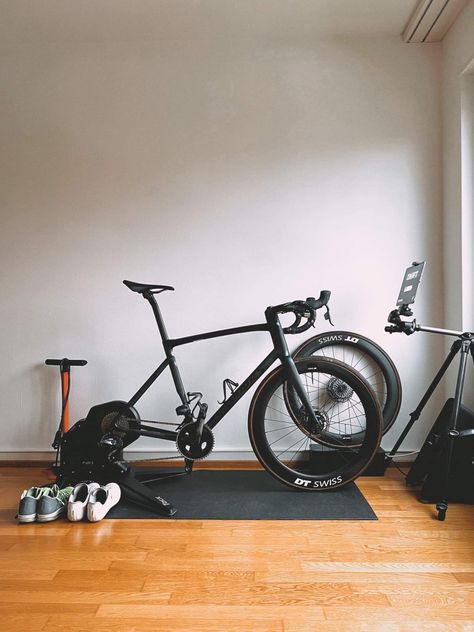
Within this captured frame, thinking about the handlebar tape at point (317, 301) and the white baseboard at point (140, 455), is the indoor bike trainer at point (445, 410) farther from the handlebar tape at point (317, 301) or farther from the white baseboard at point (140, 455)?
the white baseboard at point (140, 455)

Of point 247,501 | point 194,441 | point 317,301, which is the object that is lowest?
point 247,501

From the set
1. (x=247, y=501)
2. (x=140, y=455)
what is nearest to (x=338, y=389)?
(x=247, y=501)

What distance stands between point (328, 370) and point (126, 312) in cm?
130

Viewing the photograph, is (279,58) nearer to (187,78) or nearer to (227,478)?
(187,78)

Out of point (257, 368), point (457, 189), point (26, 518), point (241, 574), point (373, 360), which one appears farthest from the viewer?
point (373, 360)

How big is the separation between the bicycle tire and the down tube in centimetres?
29

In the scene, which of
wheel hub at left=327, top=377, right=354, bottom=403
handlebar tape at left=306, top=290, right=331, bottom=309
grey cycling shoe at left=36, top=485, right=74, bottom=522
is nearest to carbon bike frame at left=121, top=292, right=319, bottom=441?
handlebar tape at left=306, top=290, right=331, bottom=309

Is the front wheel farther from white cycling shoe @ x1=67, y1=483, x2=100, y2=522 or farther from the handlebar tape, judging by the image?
white cycling shoe @ x1=67, y1=483, x2=100, y2=522

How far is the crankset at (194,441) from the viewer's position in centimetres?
263

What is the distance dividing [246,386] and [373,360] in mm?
823

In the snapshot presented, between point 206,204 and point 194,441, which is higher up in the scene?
point 206,204

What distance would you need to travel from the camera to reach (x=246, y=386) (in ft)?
8.90

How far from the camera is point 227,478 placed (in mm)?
2906

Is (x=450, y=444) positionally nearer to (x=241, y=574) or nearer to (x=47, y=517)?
(x=241, y=574)
